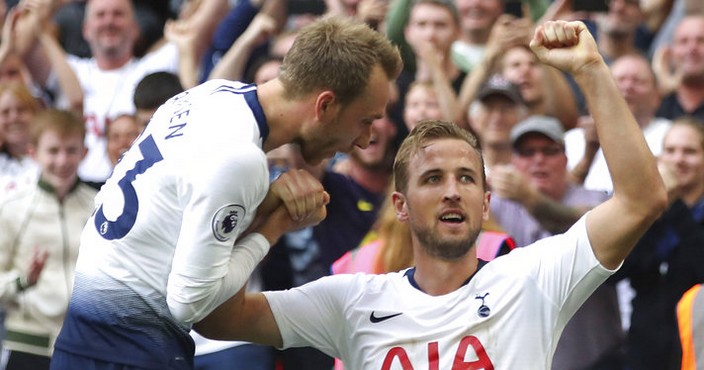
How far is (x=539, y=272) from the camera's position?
4793 mm

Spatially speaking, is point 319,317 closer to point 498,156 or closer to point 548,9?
point 498,156

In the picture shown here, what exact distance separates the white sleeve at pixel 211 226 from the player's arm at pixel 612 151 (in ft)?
3.35

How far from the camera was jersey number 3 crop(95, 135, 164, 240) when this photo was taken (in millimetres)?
4801

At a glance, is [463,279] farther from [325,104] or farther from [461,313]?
[325,104]

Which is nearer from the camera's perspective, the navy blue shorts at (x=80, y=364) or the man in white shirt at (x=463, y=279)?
the man in white shirt at (x=463, y=279)

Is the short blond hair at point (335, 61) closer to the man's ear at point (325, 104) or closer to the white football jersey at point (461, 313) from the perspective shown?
the man's ear at point (325, 104)

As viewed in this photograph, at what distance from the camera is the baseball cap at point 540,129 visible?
7.79 m

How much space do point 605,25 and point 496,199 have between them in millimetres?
2746

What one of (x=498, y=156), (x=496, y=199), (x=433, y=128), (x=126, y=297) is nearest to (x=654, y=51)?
(x=498, y=156)

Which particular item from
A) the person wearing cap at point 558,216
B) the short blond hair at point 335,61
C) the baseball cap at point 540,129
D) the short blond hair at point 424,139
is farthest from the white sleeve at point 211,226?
the baseball cap at point 540,129

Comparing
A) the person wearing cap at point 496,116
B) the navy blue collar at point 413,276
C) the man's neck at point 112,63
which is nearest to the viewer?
the navy blue collar at point 413,276

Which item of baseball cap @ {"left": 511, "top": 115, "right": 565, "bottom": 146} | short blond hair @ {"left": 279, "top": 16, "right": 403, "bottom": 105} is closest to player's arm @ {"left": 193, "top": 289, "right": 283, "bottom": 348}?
short blond hair @ {"left": 279, "top": 16, "right": 403, "bottom": 105}

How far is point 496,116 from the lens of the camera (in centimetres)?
850

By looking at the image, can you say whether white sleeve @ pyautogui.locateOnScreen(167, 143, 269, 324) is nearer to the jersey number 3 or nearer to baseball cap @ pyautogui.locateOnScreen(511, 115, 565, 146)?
the jersey number 3
